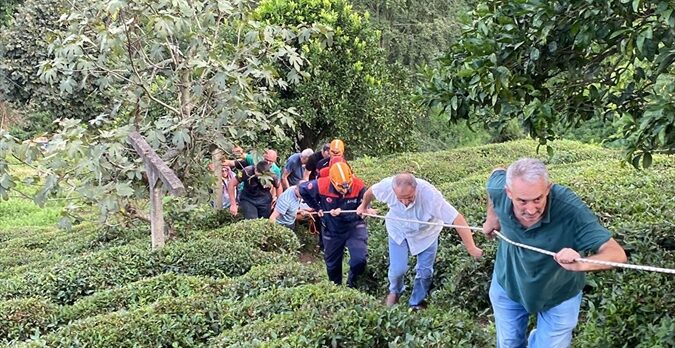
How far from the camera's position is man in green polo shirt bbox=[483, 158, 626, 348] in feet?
11.7

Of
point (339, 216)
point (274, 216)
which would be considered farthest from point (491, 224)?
point (274, 216)

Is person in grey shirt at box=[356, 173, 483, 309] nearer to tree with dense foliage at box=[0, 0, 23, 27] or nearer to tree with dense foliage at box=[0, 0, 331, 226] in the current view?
tree with dense foliage at box=[0, 0, 331, 226]

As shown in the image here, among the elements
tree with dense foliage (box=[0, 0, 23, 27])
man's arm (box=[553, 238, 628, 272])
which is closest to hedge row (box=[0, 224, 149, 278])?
man's arm (box=[553, 238, 628, 272])

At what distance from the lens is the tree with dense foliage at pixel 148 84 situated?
22.6 feet

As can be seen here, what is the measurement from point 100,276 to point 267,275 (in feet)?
6.48

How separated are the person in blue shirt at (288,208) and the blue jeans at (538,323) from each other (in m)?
3.87

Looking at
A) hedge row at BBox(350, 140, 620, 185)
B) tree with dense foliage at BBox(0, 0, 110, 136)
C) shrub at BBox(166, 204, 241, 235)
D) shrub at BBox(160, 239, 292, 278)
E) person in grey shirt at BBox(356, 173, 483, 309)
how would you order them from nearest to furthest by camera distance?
1. person in grey shirt at BBox(356, 173, 483, 309)
2. shrub at BBox(160, 239, 292, 278)
3. shrub at BBox(166, 204, 241, 235)
4. hedge row at BBox(350, 140, 620, 185)
5. tree with dense foliage at BBox(0, 0, 110, 136)

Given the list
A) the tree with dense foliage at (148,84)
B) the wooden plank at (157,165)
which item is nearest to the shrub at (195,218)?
the tree with dense foliage at (148,84)

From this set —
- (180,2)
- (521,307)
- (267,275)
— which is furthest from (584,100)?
(180,2)

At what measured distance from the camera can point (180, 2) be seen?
7.00 m

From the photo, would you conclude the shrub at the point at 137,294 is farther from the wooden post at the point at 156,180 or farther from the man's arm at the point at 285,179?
the man's arm at the point at 285,179

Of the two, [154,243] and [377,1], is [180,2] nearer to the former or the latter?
[154,243]

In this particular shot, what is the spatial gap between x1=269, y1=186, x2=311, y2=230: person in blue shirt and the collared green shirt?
399cm

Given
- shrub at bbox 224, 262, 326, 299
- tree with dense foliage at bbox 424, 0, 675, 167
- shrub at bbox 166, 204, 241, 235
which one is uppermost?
tree with dense foliage at bbox 424, 0, 675, 167
